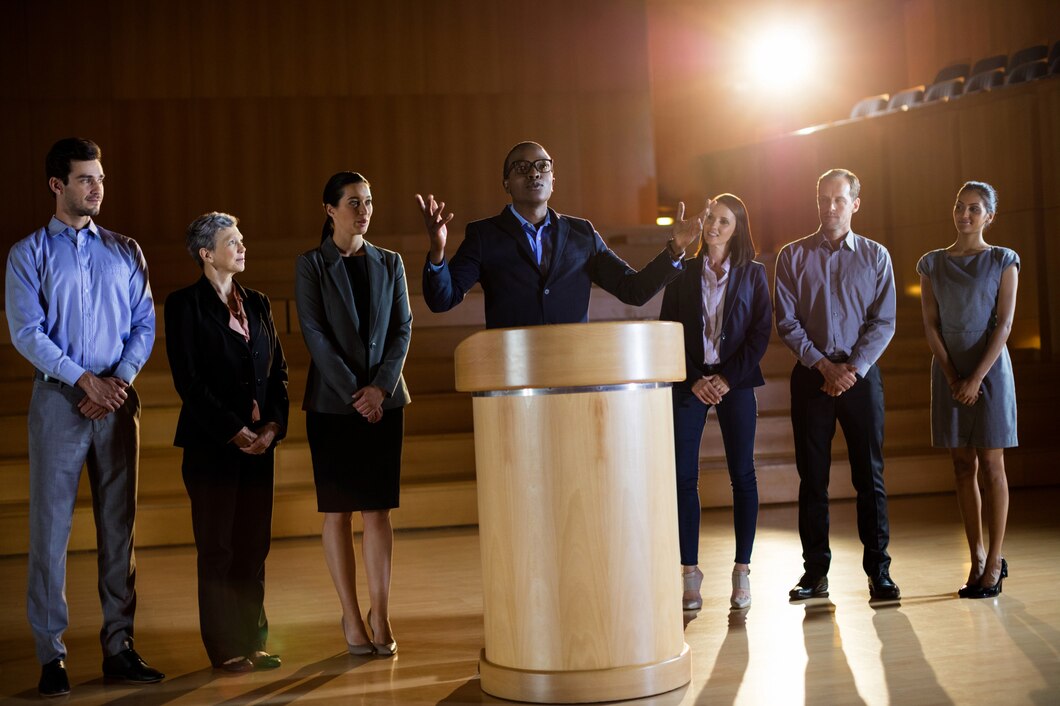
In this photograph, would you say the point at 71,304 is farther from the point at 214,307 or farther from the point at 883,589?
the point at 883,589

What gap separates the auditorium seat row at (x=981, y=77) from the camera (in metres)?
8.64

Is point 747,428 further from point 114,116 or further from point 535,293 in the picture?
point 114,116

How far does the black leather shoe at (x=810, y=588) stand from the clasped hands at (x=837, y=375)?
24.8 inches

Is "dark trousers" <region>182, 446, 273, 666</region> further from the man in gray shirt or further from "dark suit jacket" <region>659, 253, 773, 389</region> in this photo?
the man in gray shirt

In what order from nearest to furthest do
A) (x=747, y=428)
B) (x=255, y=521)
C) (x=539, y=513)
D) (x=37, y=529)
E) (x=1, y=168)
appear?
(x=539, y=513), (x=37, y=529), (x=255, y=521), (x=747, y=428), (x=1, y=168)

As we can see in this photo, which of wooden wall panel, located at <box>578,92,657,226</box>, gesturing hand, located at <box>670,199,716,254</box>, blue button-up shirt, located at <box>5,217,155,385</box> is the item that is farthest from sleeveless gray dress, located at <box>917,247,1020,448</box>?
wooden wall panel, located at <box>578,92,657,226</box>

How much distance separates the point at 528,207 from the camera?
130 inches

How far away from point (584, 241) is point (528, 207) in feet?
0.66

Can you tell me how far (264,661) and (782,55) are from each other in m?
11.9

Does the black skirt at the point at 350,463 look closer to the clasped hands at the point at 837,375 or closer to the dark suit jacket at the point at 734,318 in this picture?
the dark suit jacket at the point at 734,318

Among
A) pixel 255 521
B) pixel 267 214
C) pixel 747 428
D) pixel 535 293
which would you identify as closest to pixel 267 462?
pixel 255 521

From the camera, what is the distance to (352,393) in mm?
3383

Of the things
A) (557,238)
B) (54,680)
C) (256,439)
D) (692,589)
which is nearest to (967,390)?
(692,589)

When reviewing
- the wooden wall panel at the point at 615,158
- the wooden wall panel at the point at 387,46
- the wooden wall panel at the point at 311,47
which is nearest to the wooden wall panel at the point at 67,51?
the wooden wall panel at the point at 311,47
